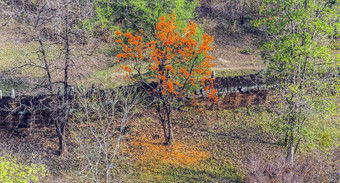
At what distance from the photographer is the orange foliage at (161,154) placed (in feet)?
49.6

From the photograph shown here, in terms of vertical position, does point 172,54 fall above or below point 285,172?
above

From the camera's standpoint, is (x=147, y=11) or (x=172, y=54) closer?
(x=172, y=54)

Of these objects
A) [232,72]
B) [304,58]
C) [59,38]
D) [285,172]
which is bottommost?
[285,172]

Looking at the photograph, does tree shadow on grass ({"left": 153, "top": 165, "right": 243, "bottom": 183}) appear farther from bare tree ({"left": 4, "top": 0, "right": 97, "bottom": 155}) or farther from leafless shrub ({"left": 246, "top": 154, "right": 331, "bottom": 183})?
bare tree ({"left": 4, "top": 0, "right": 97, "bottom": 155})

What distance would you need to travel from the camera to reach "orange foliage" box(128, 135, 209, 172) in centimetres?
1511

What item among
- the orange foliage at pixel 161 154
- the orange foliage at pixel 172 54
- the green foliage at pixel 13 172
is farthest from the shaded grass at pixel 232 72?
the green foliage at pixel 13 172

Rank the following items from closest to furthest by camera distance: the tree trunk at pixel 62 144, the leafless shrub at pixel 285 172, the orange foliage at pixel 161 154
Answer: the leafless shrub at pixel 285 172, the tree trunk at pixel 62 144, the orange foliage at pixel 161 154

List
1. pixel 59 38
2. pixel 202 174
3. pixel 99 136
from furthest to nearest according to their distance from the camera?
pixel 59 38, pixel 99 136, pixel 202 174

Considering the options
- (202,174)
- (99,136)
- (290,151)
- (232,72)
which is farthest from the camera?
(232,72)

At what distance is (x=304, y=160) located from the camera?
14688mm

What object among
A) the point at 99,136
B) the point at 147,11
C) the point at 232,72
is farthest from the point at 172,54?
the point at 232,72

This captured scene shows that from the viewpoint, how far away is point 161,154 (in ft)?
51.5

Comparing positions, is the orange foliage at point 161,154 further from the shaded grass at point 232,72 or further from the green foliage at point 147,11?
the shaded grass at point 232,72

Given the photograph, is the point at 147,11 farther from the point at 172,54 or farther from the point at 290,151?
the point at 290,151
